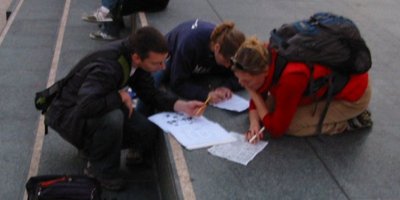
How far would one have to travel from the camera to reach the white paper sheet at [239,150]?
9.25 feet

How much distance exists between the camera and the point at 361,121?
3.22 metres

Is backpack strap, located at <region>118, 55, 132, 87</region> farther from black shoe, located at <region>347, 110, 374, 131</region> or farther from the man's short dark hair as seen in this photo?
black shoe, located at <region>347, 110, 374, 131</region>

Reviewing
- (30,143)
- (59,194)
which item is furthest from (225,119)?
(30,143)

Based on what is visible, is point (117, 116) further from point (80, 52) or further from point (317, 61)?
point (80, 52)

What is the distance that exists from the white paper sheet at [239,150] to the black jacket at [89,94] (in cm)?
53

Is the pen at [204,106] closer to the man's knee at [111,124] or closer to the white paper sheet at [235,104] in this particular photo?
the white paper sheet at [235,104]

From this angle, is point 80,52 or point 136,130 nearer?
point 136,130

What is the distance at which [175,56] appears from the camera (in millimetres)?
3451

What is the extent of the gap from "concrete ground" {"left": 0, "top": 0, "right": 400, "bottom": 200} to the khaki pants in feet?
0.19

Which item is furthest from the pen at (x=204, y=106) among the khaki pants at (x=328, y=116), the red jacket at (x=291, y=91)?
the khaki pants at (x=328, y=116)

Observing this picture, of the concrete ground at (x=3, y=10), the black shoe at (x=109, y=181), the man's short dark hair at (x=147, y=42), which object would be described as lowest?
the concrete ground at (x=3, y=10)

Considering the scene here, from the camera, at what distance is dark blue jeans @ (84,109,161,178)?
3041mm

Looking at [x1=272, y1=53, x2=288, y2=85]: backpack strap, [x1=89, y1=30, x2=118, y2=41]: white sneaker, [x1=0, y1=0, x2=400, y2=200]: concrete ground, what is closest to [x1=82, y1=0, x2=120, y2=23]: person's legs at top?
[x1=89, y1=30, x2=118, y2=41]: white sneaker

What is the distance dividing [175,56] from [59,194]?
117cm
